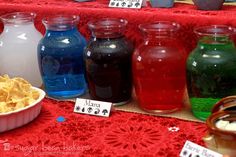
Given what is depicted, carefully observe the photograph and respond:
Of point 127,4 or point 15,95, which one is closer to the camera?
point 15,95

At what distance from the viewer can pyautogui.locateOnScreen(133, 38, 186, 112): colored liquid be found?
3.34 feet

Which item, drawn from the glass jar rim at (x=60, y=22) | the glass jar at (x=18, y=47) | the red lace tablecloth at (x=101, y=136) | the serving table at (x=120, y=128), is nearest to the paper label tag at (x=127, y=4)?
the serving table at (x=120, y=128)

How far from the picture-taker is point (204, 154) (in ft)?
2.60

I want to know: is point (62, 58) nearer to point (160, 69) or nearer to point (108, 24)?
point (108, 24)

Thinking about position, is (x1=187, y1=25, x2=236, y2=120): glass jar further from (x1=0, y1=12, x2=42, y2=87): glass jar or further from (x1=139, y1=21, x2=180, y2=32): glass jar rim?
(x1=0, y1=12, x2=42, y2=87): glass jar

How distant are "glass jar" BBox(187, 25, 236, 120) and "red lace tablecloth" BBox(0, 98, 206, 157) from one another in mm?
61

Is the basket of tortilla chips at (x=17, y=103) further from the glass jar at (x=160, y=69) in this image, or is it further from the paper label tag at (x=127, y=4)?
the paper label tag at (x=127, y=4)

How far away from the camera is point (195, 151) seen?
0.81 metres

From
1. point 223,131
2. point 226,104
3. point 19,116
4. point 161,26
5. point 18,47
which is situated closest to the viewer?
point 223,131

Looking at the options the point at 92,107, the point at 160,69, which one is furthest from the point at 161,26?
the point at 92,107

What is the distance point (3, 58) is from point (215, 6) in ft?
1.88

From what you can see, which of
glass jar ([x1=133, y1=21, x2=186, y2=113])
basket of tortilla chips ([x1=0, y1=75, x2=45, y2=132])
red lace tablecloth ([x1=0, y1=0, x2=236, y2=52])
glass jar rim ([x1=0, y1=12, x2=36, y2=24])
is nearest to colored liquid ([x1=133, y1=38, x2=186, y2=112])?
glass jar ([x1=133, y1=21, x2=186, y2=113])

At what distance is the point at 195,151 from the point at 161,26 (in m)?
0.38

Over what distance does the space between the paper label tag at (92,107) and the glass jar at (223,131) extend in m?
0.29
